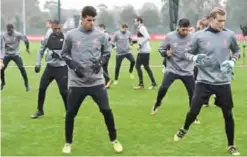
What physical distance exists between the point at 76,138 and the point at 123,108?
343 centimetres

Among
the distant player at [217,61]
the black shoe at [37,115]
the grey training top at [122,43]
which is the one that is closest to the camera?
the distant player at [217,61]

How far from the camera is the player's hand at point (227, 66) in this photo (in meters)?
7.09

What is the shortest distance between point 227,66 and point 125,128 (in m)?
2.86

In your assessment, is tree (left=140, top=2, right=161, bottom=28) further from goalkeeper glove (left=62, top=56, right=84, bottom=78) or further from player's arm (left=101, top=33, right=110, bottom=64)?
goalkeeper glove (left=62, top=56, right=84, bottom=78)

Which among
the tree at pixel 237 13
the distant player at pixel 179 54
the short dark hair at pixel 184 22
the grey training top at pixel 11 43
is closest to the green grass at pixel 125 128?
the distant player at pixel 179 54

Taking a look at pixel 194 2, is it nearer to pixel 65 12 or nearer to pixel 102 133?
pixel 65 12

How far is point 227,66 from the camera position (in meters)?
7.10

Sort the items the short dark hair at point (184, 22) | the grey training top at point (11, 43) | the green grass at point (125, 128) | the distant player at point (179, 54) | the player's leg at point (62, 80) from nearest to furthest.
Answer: the green grass at point (125, 128)
the short dark hair at point (184, 22)
the distant player at point (179, 54)
the player's leg at point (62, 80)
the grey training top at point (11, 43)

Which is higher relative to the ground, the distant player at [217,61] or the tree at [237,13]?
the distant player at [217,61]

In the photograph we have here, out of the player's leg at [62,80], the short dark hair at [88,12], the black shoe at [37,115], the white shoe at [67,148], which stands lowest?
the black shoe at [37,115]

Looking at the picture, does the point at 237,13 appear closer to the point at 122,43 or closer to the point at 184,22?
the point at 122,43

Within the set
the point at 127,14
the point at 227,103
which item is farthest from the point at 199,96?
the point at 127,14

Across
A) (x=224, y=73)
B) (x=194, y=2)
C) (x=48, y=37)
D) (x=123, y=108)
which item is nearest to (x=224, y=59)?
(x=224, y=73)

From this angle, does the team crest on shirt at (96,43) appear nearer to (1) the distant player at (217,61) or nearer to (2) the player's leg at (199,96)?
(1) the distant player at (217,61)
